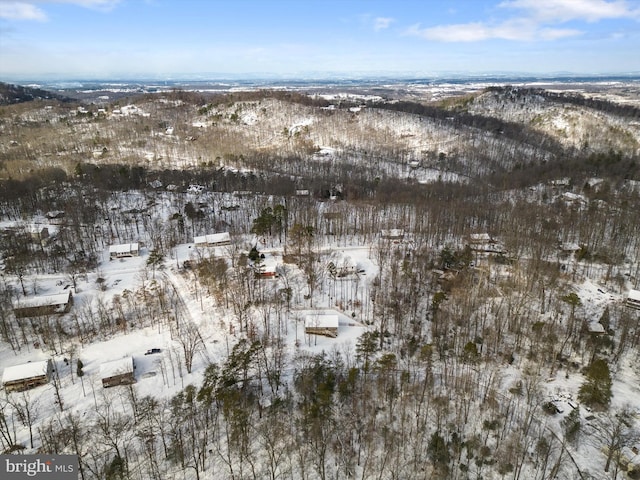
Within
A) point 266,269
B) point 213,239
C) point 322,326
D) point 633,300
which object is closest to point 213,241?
point 213,239

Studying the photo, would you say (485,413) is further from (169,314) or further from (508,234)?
(508,234)

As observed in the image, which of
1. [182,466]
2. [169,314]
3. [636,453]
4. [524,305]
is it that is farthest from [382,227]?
[182,466]

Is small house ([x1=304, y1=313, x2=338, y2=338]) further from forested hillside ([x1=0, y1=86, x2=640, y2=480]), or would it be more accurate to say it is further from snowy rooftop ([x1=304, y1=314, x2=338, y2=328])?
forested hillside ([x1=0, y1=86, x2=640, y2=480])

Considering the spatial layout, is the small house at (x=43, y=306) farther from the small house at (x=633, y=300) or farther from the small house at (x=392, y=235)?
the small house at (x=633, y=300)

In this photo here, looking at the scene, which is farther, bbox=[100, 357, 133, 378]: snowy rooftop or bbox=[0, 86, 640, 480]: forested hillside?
bbox=[100, 357, 133, 378]: snowy rooftop

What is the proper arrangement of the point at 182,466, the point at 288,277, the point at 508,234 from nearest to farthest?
1. the point at 182,466
2. the point at 288,277
3. the point at 508,234

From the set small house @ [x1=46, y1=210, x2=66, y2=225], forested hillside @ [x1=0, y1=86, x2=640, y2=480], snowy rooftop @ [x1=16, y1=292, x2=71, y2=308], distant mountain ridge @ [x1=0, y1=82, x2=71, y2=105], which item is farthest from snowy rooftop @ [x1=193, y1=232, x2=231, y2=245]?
distant mountain ridge @ [x1=0, y1=82, x2=71, y2=105]
